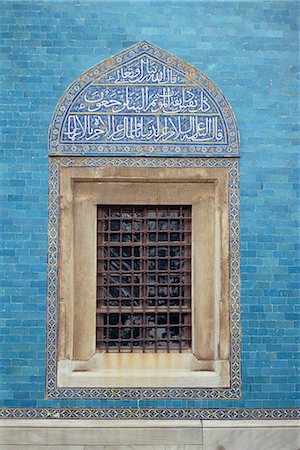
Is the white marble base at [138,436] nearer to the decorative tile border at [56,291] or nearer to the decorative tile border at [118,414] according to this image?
the decorative tile border at [118,414]

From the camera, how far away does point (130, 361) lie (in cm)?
583

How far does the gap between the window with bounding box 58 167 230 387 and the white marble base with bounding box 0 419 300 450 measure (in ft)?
1.43

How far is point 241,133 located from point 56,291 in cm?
233

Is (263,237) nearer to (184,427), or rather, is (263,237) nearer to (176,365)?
(176,365)

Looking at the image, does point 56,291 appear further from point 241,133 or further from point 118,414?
point 241,133

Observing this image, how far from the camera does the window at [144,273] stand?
580 cm

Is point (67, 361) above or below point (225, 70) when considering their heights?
below

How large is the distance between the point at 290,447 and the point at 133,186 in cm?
283

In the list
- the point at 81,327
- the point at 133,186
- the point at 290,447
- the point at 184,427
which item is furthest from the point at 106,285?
the point at 290,447

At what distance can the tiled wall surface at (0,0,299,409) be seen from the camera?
5707 millimetres

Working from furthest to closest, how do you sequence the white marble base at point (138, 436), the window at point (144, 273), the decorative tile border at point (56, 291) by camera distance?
the window at point (144, 273), the decorative tile border at point (56, 291), the white marble base at point (138, 436)

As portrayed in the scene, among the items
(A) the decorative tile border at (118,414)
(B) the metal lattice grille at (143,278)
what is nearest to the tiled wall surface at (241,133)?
(A) the decorative tile border at (118,414)

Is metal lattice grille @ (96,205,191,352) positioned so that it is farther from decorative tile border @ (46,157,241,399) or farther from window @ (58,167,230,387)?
decorative tile border @ (46,157,241,399)

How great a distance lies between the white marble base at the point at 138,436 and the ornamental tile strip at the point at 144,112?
2.52 m
